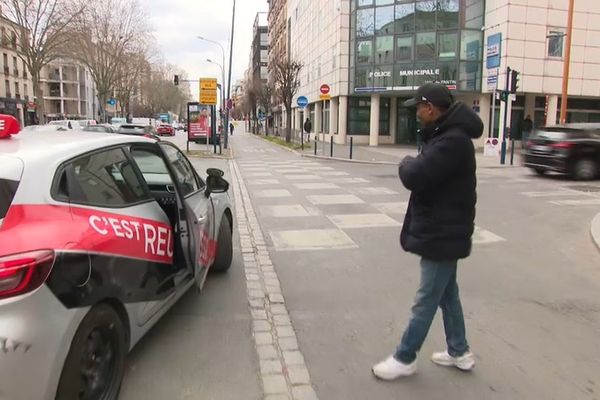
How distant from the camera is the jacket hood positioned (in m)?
3.16

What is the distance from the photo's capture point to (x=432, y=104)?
3221mm

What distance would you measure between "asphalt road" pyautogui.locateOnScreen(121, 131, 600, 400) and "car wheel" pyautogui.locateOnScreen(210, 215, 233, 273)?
0.14 m

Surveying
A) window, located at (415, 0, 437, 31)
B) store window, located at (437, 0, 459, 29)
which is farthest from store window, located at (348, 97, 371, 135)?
store window, located at (437, 0, 459, 29)

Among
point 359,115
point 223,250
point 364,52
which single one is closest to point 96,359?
point 223,250

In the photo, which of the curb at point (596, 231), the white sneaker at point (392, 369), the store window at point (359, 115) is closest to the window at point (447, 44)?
the store window at point (359, 115)

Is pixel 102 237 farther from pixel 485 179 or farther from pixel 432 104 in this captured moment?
pixel 485 179

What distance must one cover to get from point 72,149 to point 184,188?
5.36 feet

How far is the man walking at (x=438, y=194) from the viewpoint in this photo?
312 cm

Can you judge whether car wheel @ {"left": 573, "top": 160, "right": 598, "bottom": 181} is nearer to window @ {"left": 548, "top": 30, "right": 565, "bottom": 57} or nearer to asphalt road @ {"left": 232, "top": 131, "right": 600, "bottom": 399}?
asphalt road @ {"left": 232, "top": 131, "right": 600, "bottom": 399}

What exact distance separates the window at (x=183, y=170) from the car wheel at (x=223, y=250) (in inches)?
28.7

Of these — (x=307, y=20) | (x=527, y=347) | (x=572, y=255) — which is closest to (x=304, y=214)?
(x=572, y=255)

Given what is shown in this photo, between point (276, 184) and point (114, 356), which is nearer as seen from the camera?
point (114, 356)

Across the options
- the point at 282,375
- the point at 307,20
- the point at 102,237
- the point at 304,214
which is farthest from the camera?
the point at 307,20

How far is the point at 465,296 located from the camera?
5.29 m
